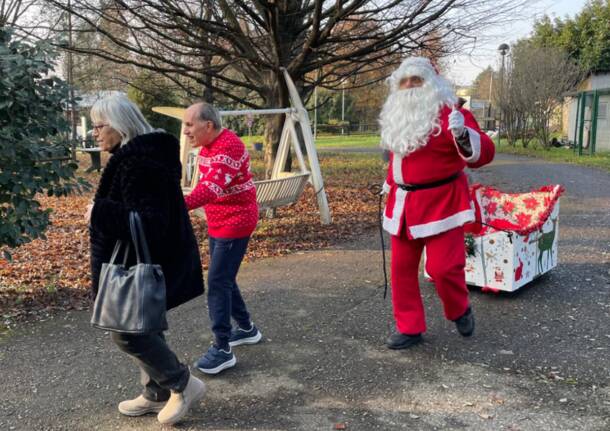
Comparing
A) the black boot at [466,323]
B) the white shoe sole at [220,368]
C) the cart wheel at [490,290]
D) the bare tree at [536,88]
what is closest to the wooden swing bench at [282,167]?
the cart wheel at [490,290]

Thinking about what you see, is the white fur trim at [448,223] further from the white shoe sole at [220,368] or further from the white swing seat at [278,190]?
the white swing seat at [278,190]

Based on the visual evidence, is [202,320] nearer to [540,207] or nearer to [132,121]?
[132,121]

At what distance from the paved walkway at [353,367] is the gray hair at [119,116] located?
5.09ft

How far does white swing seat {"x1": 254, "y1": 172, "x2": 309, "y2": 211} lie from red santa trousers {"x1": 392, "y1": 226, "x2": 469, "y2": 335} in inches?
135

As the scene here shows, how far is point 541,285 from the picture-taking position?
5227 millimetres

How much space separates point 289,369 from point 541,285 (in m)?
2.79

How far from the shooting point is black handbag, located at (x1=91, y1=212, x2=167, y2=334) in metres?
2.61

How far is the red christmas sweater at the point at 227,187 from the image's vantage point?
133 inches

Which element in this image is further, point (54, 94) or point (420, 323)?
point (54, 94)

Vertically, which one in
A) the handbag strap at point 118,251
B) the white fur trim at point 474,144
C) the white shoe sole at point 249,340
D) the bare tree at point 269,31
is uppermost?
the bare tree at point 269,31

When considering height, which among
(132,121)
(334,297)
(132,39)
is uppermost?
(132,39)

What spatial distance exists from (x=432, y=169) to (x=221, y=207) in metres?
1.37

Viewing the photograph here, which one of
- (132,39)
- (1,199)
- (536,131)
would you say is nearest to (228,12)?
(132,39)

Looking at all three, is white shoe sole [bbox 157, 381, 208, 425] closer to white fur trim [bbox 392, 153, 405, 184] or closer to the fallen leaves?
white fur trim [bbox 392, 153, 405, 184]
